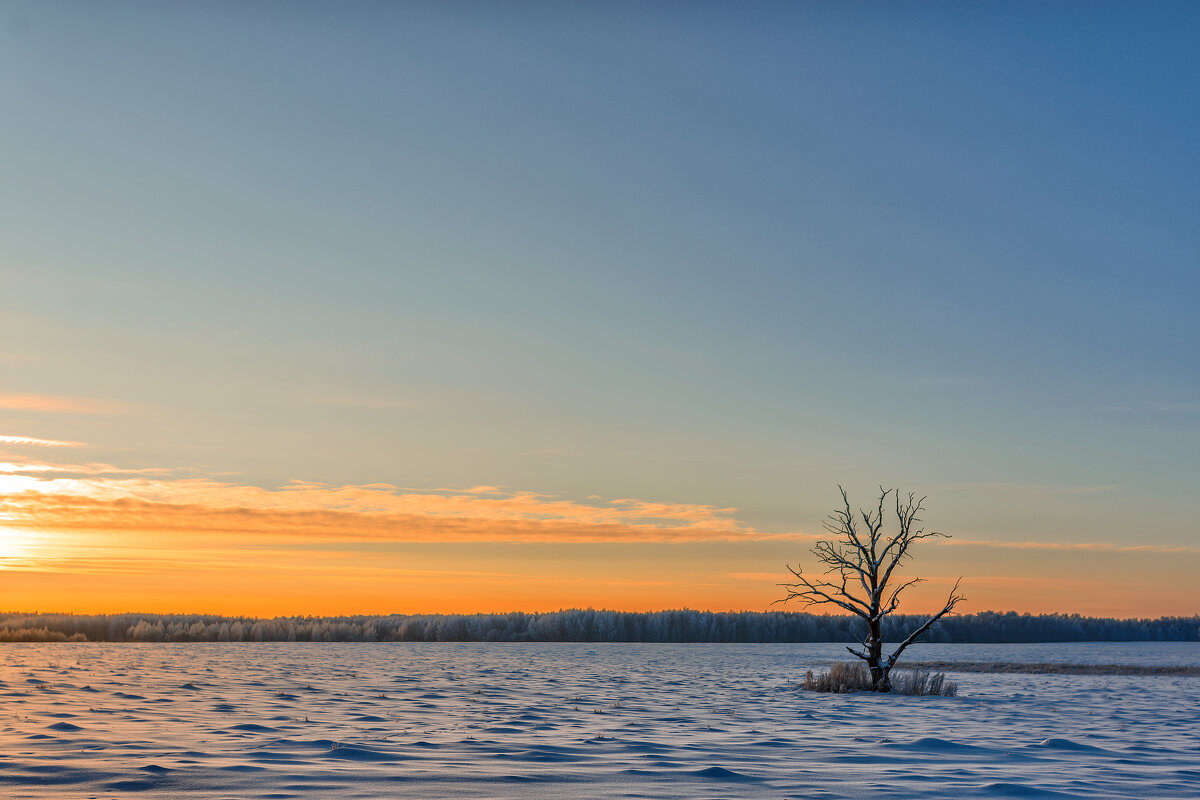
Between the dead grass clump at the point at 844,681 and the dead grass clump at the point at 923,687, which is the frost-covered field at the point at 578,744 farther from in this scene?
the dead grass clump at the point at 844,681

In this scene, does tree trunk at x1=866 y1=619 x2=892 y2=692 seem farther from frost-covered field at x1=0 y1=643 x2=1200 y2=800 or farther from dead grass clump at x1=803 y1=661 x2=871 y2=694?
frost-covered field at x1=0 y1=643 x2=1200 y2=800

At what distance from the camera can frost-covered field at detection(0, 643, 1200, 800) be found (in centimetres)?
1456

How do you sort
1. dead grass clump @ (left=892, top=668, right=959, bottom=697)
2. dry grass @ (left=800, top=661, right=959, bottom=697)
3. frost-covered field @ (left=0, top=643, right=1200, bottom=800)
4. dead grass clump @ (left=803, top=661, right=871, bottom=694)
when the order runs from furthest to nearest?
dead grass clump @ (left=803, top=661, right=871, bottom=694), dry grass @ (left=800, top=661, right=959, bottom=697), dead grass clump @ (left=892, top=668, right=959, bottom=697), frost-covered field @ (left=0, top=643, right=1200, bottom=800)

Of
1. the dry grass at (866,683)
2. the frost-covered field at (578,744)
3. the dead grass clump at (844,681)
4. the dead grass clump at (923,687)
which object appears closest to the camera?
the frost-covered field at (578,744)

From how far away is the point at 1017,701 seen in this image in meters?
38.8

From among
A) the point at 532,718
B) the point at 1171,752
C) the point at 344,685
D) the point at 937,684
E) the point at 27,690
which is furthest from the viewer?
the point at 344,685

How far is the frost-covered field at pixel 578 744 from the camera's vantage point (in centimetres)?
1456

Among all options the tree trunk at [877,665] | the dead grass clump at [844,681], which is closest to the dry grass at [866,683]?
the dead grass clump at [844,681]

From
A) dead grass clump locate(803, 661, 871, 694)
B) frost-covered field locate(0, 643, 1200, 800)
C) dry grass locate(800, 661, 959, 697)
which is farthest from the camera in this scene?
dead grass clump locate(803, 661, 871, 694)

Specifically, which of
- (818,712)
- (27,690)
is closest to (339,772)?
(818,712)

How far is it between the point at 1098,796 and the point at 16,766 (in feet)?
53.3

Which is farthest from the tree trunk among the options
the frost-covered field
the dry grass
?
the frost-covered field

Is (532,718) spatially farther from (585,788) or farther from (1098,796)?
(1098,796)

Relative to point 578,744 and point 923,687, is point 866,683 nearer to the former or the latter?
point 923,687
